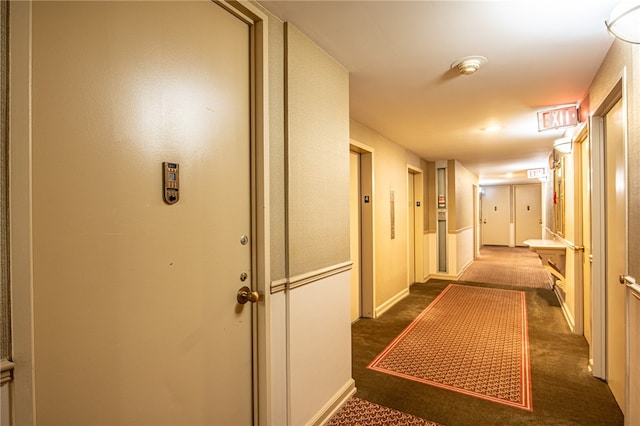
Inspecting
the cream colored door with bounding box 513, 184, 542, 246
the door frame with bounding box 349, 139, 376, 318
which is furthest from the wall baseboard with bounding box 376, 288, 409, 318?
the cream colored door with bounding box 513, 184, 542, 246

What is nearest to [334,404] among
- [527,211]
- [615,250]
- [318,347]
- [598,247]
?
[318,347]

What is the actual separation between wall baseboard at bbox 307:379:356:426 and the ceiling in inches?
92.8

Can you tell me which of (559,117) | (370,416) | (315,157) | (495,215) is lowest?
(370,416)

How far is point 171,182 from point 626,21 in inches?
75.8

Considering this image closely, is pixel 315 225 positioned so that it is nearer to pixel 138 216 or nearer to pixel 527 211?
pixel 138 216

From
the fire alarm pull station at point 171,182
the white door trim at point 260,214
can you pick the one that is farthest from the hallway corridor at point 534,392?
the fire alarm pull station at point 171,182

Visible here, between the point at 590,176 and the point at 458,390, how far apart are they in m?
2.06

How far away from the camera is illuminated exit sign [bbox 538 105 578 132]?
303 centimetres

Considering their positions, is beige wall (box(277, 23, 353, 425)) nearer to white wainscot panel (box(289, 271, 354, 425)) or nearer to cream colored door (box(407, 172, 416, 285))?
white wainscot panel (box(289, 271, 354, 425))

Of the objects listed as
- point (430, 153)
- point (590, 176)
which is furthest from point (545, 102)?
point (430, 153)

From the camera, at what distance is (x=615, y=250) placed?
223cm

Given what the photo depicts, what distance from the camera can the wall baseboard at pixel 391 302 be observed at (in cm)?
412

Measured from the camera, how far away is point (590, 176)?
259 centimetres

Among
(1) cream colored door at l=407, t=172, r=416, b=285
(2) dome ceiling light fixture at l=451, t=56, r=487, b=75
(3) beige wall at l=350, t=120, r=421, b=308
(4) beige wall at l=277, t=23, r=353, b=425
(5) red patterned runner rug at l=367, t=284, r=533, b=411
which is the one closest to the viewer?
(4) beige wall at l=277, t=23, r=353, b=425
